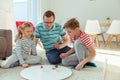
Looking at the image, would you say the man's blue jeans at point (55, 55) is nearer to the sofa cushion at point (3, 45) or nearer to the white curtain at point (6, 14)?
the sofa cushion at point (3, 45)

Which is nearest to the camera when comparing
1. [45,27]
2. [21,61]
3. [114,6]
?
[21,61]

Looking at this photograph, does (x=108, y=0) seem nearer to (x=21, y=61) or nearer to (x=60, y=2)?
(x=60, y=2)

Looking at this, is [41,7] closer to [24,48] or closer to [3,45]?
[3,45]

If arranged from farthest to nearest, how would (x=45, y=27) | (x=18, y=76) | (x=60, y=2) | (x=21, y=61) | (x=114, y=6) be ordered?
(x=60, y=2) → (x=114, y=6) → (x=45, y=27) → (x=21, y=61) → (x=18, y=76)

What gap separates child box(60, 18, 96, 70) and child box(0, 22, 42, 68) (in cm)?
42

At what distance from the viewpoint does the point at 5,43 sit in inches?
98.5

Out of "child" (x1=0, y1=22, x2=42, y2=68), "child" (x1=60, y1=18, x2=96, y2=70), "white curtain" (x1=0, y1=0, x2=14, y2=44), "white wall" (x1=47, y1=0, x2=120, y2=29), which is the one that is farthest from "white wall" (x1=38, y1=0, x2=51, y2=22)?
"child" (x1=60, y1=18, x2=96, y2=70)

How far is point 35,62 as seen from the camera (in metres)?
2.34

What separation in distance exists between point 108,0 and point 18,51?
3.36m

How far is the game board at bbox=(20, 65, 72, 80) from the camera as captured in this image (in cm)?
180

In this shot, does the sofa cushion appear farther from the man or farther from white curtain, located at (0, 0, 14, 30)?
white curtain, located at (0, 0, 14, 30)

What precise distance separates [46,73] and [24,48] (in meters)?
0.55

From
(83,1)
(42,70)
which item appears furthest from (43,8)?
(42,70)

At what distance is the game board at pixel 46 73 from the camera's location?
180cm
